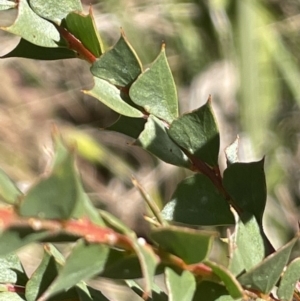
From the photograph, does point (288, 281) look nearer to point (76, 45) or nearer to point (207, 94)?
point (76, 45)

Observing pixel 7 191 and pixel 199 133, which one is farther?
pixel 199 133

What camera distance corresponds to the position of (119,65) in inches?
16.0

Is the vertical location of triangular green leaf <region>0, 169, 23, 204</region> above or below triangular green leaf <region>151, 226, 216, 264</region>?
above

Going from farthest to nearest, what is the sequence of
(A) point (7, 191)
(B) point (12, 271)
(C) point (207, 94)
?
(C) point (207, 94)
(B) point (12, 271)
(A) point (7, 191)

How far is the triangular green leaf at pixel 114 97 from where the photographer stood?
1.31ft

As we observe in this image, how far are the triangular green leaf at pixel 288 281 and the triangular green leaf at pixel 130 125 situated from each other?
0.16 meters

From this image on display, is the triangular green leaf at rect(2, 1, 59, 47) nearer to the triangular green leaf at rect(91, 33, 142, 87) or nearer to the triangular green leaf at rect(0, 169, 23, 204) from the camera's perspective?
the triangular green leaf at rect(91, 33, 142, 87)

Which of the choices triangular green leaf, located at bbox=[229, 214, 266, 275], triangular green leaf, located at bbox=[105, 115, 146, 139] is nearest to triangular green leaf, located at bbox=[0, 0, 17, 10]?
triangular green leaf, located at bbox=[105, 115, 146, 139]

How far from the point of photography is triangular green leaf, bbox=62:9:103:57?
396 millimetres

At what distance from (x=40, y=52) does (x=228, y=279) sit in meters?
0.24

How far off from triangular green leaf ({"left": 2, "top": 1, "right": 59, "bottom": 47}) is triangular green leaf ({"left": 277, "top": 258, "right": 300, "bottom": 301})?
0.23 m

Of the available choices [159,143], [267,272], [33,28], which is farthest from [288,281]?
[33,28]

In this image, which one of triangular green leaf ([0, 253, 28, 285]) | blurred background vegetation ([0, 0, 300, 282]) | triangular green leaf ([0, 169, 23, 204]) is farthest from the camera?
blurred background vegetation ([0, 0, 300, 282])

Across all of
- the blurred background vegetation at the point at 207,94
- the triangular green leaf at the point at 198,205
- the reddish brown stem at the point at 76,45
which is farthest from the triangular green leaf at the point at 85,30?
the blurred background vegetation at the point at 207,94
